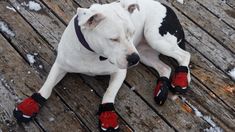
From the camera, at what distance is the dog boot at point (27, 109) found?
112 inches

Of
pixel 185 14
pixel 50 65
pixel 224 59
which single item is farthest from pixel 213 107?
Answer: pixel 50 65

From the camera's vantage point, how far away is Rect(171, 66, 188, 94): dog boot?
317cm

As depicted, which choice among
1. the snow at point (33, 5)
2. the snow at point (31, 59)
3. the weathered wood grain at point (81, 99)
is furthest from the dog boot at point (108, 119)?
the snow at point (33, 5)

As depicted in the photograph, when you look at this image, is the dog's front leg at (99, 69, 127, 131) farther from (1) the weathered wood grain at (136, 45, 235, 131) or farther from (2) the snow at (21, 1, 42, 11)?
(2) the snow at (21, 1, 42, 11)

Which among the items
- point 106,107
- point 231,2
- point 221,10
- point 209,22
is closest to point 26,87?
point 106,107

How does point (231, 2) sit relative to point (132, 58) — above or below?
below

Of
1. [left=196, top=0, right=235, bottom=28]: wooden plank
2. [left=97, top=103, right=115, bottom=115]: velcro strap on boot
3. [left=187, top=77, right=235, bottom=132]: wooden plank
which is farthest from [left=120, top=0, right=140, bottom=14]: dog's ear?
[left=196, top=0, right=235, bottom=28]: wooden plank

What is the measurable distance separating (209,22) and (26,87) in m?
1.71

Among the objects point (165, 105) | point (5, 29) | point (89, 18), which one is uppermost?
point (89, 18)

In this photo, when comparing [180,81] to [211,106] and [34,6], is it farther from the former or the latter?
Result: [34,6]

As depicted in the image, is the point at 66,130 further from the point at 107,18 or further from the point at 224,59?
the point at 224,59

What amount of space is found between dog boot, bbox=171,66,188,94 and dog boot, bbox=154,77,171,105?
6cm

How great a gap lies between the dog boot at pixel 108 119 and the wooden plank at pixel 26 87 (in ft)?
0.56

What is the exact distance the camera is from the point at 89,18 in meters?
2.43
